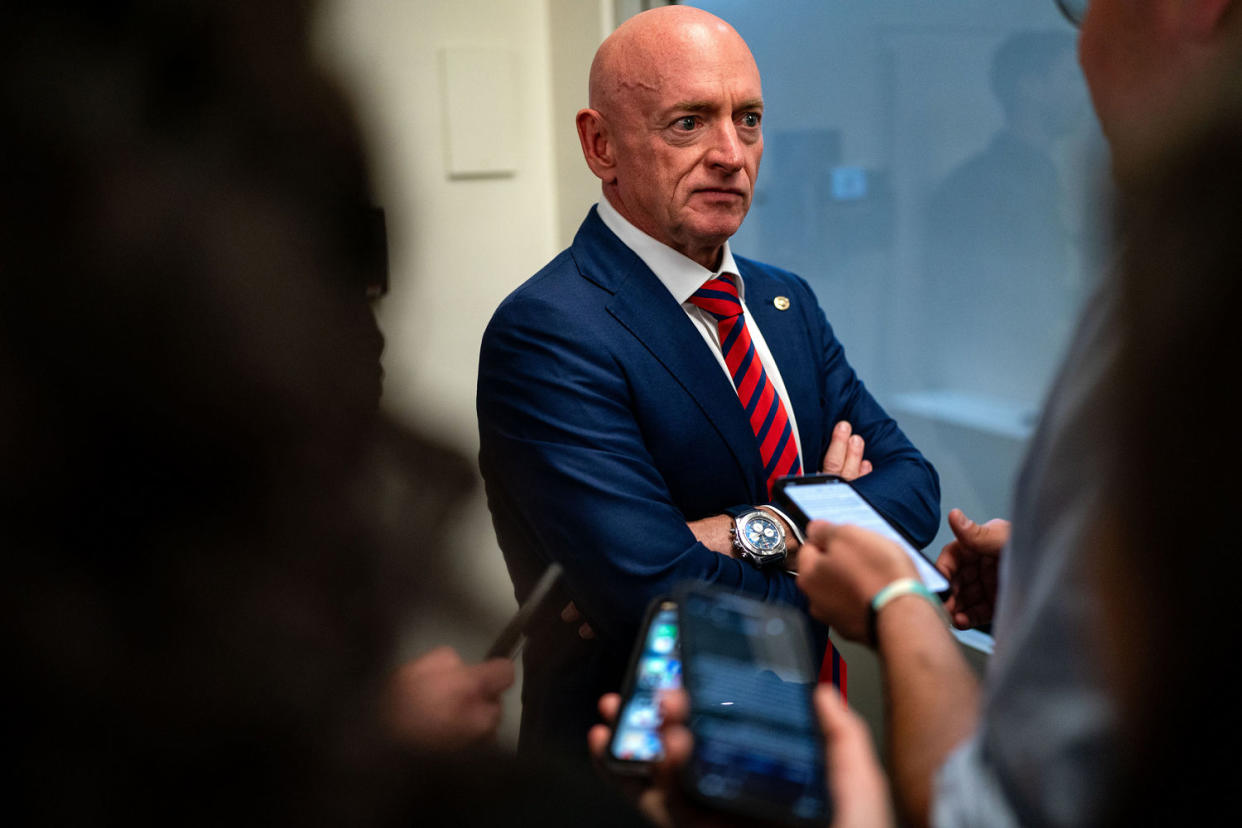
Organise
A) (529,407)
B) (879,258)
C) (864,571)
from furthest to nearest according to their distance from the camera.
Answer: (879,258) → (529,407) → (864,571)

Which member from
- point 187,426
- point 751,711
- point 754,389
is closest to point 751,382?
point 754,389

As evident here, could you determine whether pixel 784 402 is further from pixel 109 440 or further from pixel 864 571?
pixel 109 440

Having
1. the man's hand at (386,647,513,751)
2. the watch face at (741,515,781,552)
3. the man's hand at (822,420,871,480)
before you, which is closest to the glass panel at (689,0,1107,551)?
the man's hand at (822,420,871,480)

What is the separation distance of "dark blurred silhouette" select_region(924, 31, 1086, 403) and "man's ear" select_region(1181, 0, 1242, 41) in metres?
1.13

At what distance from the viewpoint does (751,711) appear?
0.55 meters

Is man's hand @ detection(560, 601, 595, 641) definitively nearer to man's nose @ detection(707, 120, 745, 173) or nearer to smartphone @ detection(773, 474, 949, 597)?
smartphone @ detection(773, 474, 949, 597)

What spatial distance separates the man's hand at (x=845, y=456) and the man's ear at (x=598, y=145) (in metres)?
0.53

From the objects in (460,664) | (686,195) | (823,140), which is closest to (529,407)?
(686,195)

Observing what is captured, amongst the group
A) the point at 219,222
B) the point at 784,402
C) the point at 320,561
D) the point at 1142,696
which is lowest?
the point at 784,402

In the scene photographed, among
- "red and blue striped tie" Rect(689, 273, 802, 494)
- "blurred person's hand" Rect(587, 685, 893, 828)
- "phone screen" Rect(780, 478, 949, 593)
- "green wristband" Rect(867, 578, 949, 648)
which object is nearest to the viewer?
"blurred person's hand" Rect(587, 685, 893, 828)

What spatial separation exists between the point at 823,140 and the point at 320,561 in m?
1.90

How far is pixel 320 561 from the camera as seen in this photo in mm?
313

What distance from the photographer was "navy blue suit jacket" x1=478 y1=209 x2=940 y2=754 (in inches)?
44.0

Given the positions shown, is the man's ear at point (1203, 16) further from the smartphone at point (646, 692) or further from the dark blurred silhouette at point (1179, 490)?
the smartphone at point (646, 692)
